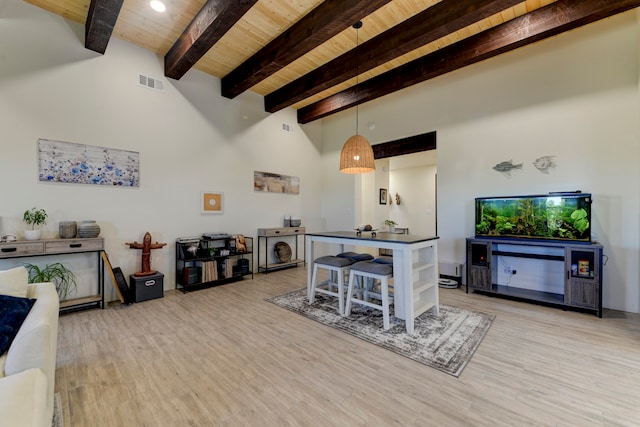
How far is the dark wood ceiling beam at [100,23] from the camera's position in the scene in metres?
2.78

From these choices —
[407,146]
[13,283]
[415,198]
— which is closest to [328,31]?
[407,146]

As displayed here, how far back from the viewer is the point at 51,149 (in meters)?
3.28

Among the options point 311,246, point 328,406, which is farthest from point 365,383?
point 311,246

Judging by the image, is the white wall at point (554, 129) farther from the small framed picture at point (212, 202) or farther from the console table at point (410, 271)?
the small framed picture at point (212, 202)

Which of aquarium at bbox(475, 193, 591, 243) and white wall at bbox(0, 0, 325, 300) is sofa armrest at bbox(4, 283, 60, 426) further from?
aquarium at bbox(475, 193, 591, 243)

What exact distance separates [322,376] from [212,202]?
142 inches

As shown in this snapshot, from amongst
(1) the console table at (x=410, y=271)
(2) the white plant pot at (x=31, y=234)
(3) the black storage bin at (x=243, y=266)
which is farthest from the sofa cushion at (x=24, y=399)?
(3) the black storage bin at (x=243, y=266)

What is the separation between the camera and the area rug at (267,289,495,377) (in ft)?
7.38

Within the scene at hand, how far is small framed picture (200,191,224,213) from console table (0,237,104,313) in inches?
60.6

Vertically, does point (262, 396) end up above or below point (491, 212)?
below

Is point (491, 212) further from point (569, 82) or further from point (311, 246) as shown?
point (311, 246)

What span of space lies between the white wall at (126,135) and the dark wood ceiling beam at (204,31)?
511 mm

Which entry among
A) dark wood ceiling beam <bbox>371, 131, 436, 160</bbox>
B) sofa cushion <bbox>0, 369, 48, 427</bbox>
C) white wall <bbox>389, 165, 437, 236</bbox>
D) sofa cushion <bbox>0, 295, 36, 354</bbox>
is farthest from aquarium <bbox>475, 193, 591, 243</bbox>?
sofa cushion <bbox>0, 295, 36, 354</bbox>

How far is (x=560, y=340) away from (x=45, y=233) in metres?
5.59
